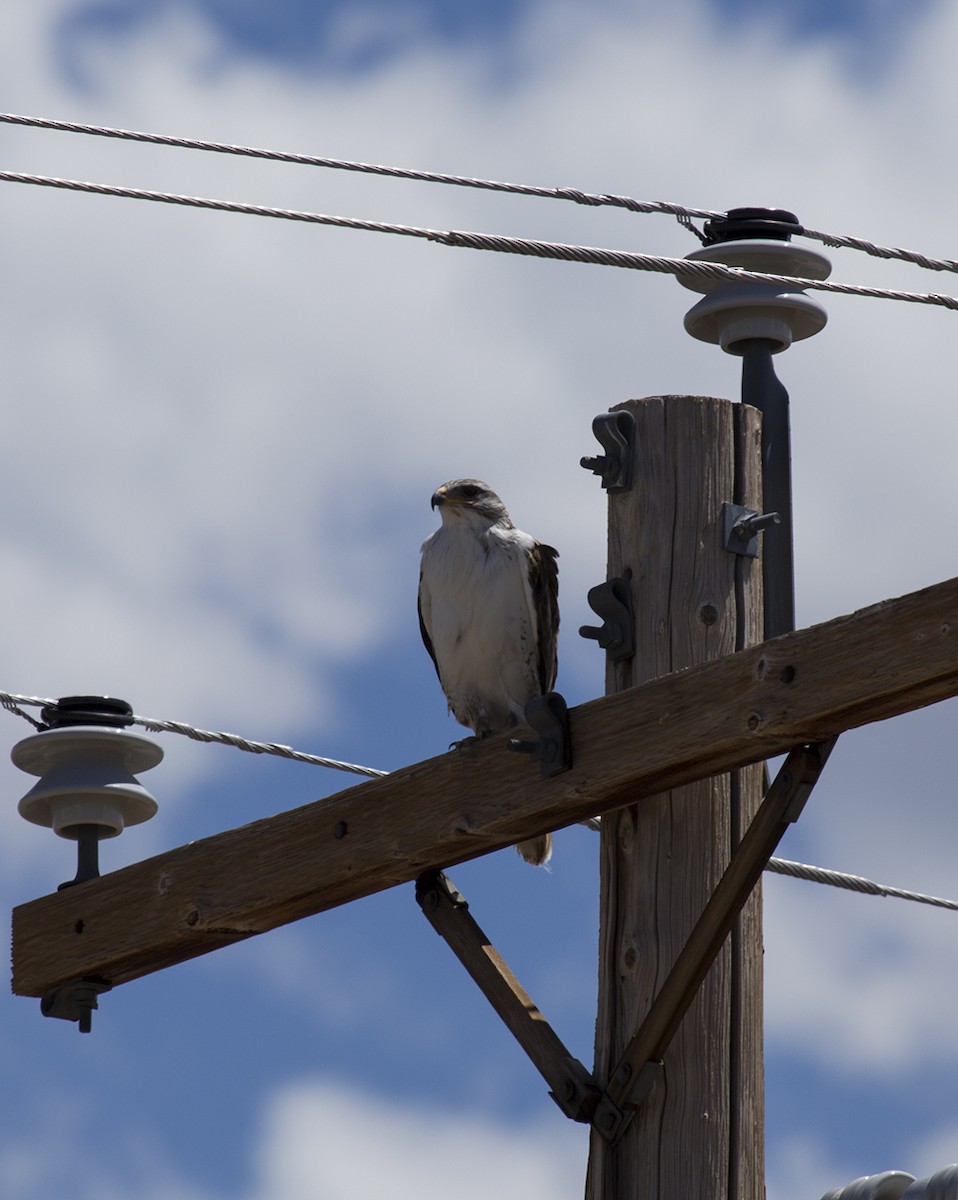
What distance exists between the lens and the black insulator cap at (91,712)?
6.50 m

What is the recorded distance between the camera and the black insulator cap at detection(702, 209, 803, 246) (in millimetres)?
6000

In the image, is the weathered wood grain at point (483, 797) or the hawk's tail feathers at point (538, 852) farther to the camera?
the hawk's tail feathers at point (538, 852)

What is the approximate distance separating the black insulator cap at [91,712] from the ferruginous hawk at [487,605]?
3.87 ft

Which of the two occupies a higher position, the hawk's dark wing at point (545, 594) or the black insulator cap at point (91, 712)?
the hawk's dark wing at point (545, 594)

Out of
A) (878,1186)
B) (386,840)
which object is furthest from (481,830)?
(878,1186)

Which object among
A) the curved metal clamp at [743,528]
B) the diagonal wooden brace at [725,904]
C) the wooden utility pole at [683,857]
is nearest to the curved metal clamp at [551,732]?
the wooden utility pole at [683,857]

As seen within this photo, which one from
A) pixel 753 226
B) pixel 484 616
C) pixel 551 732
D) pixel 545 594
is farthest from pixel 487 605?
pixel 551 732

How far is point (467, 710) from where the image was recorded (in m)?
7.37

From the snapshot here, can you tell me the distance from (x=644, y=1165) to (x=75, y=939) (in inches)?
82.7

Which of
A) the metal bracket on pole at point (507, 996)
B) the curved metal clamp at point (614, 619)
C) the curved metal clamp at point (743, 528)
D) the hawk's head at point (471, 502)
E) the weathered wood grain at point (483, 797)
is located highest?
the hawk's head at point (471, 502)

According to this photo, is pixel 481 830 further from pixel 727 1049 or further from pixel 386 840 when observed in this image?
pixel 727 1049

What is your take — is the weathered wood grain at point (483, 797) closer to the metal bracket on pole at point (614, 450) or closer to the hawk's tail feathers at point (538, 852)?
the metal bracket on pole at point (614, 450)

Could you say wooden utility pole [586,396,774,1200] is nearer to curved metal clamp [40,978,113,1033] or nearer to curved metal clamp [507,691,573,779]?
curved metal clamp [507,691,573,779]

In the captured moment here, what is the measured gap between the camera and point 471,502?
729 cm
